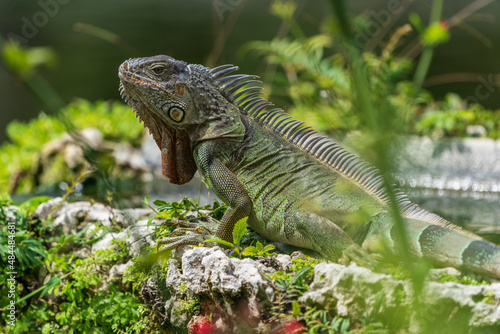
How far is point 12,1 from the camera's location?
24.1 metres

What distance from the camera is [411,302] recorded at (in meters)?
2.73

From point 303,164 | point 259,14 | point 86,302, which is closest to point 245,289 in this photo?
point 303,164

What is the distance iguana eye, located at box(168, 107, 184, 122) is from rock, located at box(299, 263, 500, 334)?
1667 mm

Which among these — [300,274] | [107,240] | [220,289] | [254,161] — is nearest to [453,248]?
[300,274]

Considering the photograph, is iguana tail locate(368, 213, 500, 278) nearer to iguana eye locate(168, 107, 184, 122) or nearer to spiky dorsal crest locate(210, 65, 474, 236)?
spiky dorsal crest locate(210, 65, 474, 236)

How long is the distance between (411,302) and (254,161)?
5.31 ft

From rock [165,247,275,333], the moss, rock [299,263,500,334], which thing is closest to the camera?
rock [299,263,500,334]

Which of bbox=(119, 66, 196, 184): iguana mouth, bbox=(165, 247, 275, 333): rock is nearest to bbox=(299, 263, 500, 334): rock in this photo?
bbox=(165, 247, 275, 333): rock

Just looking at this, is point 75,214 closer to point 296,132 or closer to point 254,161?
point 254,161

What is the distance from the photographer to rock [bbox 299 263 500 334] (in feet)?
8.80

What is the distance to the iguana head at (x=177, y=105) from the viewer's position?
3.96 metres

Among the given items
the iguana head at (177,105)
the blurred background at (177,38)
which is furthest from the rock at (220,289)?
the blurred background at (177,38)

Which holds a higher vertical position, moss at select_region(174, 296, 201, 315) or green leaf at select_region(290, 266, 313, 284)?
green leaf at select_region(290, 266, 313, 284)

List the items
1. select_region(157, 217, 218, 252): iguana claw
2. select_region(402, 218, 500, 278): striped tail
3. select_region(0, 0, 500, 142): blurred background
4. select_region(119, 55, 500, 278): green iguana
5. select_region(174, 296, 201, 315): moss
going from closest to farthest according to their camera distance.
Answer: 1. select_region(402, 218, 500, 278): striped tail
2. select_region(174, 296, 201, 315): moss
3. select_region(119, 55, 500, 278): green iguana
4. select_region(157, 217, 218, 252): iguana claw
5. select_region(0, 0, 500, 142): blurred background
